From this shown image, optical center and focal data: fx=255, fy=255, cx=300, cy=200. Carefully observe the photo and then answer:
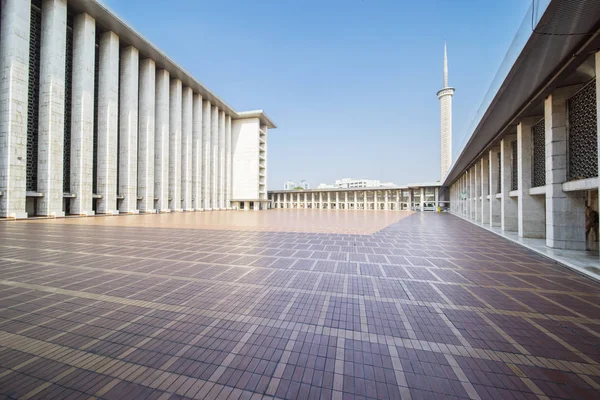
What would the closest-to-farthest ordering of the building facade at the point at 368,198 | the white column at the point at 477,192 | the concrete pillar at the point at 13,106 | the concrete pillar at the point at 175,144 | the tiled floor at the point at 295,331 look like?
the tiled floor at the point at 295,331 < the concrete pillar at the point at 13,106 < the white column at the point at 477,192 < the concrete pillar at the point at 175,144 < the building facade at the point at 368,198

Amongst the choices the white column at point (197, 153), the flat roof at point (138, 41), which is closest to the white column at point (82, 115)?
the flat roof at point (138, 41)

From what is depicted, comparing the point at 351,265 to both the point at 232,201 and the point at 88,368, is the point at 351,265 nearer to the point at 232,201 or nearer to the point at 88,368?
the point at 88,368

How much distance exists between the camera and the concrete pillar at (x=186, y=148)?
33062mm

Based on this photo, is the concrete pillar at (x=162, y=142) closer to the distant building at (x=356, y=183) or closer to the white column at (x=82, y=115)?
the white column at (x=82, y=115)

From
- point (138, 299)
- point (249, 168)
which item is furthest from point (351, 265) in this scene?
point (249, 168)

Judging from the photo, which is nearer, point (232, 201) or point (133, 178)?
point (133, 178)

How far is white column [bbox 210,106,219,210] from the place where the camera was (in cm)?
3972

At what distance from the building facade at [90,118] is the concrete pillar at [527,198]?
27657mm

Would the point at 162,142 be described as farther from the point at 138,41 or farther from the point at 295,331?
the point at 295,331

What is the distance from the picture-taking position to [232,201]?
4559 centimetres

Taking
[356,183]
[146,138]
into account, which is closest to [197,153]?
[146,138]

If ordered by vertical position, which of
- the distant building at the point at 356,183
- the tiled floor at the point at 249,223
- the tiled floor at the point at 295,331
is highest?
the distant building at the point at 356,183

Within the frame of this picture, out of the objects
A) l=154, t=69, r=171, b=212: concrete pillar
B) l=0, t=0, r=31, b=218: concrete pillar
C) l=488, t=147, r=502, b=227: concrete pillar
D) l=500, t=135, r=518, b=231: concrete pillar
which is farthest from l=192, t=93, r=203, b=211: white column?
l=500, t=135, r=518, b=231: concrete pillar

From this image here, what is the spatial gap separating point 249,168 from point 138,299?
43174 mm
